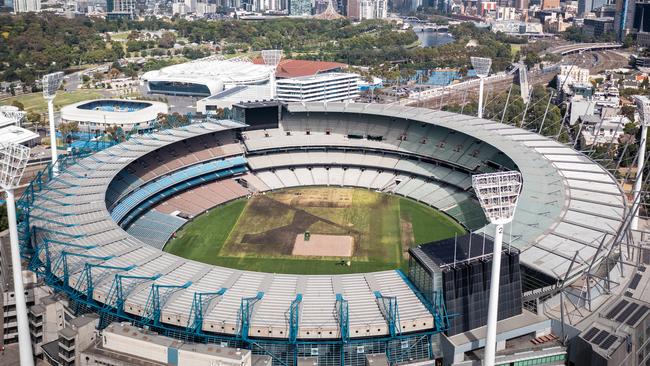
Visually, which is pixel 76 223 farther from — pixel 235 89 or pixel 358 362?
pixel 235 89

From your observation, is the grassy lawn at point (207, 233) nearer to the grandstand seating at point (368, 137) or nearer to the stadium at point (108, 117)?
the grandstand seating at point (368, 137)

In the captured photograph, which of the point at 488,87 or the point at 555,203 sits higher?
the point at 488,87

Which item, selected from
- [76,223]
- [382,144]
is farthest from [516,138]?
[76,223]

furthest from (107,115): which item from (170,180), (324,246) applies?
(324,246)

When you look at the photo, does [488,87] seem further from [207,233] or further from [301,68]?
[207,233]

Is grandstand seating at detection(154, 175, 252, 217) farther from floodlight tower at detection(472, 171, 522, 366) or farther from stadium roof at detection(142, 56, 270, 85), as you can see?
stadium roof at detection(142, 56, 270, 85)

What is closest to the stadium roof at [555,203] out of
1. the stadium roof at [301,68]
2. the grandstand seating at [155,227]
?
the grandstand seating at [155,227]

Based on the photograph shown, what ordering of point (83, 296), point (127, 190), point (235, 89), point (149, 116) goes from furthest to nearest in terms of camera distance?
point (235, 89), point (149, 116), point (127, 190), point (83, 296)
